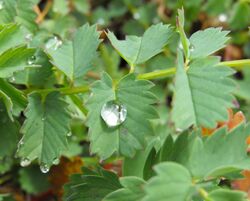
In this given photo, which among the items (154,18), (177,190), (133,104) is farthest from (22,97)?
(154,18)

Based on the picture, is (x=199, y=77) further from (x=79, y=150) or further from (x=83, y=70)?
(x=79, y=150)

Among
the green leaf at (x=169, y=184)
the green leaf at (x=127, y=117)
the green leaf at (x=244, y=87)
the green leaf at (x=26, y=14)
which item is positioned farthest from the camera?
the green leaf at (x=244, y=87)

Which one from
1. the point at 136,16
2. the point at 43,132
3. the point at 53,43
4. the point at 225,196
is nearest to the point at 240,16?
the point at 136,16

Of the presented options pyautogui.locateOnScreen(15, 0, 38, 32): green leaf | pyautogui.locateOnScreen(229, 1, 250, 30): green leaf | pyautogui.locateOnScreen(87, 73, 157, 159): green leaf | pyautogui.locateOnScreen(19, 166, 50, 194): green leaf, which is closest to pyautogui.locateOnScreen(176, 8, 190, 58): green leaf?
pyautogui.locateOnScreen(87, 73, 157, 159): green leaf

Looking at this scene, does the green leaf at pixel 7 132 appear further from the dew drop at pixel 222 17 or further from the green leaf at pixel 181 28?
the dew drop at pixel 222 17

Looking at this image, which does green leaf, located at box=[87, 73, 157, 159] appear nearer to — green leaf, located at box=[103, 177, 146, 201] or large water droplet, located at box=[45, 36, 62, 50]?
green leaf, located at box=[103, 177, 146, 201]

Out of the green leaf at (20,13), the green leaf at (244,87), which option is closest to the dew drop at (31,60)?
the green leaf at (20,13)
